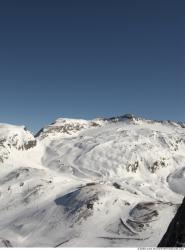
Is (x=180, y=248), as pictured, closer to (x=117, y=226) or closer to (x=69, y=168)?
(x=117, y=226)

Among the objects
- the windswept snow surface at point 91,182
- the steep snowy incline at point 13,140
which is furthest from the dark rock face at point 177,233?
the steep snowy incline at point 13,140

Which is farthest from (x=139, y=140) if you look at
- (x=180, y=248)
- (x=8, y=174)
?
(x=180, y=248)

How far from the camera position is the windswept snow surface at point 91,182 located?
4069cm

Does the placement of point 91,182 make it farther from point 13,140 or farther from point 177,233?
point 177,233

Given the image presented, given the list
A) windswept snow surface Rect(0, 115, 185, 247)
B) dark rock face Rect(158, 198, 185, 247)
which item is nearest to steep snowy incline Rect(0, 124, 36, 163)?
windswept snow surface Rect(0, 115, 185, 247)

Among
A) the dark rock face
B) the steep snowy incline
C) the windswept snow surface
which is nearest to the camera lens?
the dark rock face

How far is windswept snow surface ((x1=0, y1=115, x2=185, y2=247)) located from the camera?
4069 cm

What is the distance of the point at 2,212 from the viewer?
5738 centimetres

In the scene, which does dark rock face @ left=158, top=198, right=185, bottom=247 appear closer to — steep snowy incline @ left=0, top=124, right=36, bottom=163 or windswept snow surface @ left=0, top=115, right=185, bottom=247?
windswept snow surface @ left=0, top=115, right=185, bottom=247

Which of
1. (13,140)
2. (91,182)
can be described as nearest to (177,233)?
(91,182)

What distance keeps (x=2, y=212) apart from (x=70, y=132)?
71.6 metres

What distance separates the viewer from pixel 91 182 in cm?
6153

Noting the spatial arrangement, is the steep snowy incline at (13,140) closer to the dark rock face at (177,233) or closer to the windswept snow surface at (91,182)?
the windswept snow surface at (91,182)

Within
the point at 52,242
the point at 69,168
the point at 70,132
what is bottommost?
the point at 52,242
